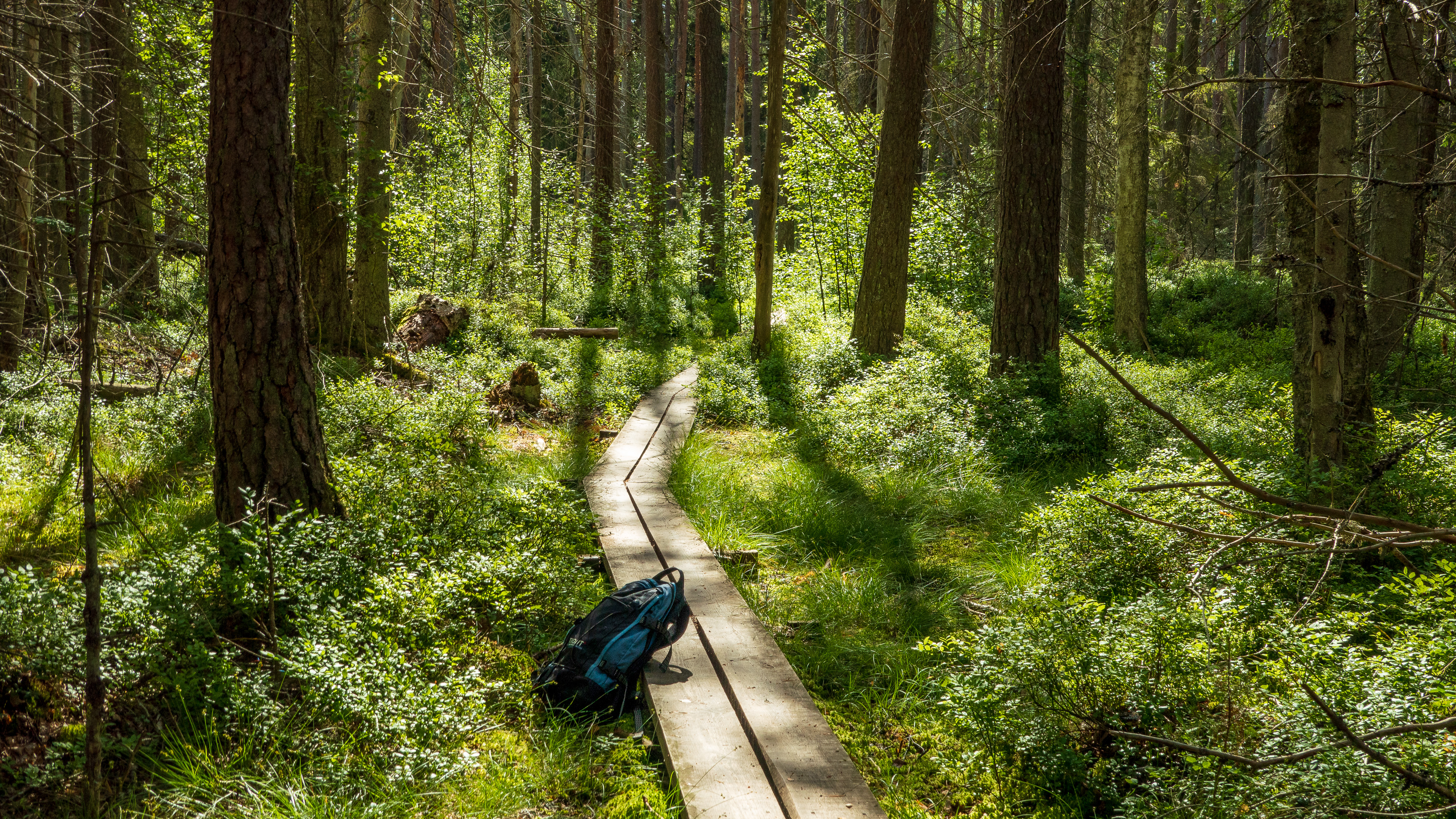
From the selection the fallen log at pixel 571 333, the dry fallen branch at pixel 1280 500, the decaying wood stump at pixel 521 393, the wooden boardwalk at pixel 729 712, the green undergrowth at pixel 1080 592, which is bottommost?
the wooden boardwalk at pixel 729 712

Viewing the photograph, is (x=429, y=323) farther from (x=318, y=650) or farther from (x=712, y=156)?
(x=712, y=156)

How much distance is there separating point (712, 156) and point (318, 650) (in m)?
19.0

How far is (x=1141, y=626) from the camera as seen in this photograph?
135 inches

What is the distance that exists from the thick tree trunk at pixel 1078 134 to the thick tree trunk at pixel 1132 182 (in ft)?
3.03

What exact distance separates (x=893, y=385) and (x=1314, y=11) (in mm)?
4788

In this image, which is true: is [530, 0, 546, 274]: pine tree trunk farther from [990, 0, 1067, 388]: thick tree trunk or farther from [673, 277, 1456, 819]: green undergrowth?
[673, 277, 1456, 819]: green undergrowth

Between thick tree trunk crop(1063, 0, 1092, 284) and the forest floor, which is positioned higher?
thick tree trunk crop(1063, 0, 1092, 284)

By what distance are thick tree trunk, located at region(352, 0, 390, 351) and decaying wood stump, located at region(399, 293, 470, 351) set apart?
1.85 feet

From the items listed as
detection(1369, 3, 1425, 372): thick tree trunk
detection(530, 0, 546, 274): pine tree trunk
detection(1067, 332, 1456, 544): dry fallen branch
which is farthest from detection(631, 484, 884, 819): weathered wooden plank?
detection(530, 0, 546, 274): pine tree trunk

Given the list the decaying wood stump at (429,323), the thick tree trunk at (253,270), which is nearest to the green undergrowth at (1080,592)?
the thick tree trunk at (253,270)

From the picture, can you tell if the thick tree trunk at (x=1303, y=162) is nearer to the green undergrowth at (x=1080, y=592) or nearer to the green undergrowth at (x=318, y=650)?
the green undergrowth at (x=1080, y=592)

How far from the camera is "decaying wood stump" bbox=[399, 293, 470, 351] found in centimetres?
1077

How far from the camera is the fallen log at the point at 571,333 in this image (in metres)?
13.2

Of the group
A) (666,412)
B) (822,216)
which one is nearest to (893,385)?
(666,412)
